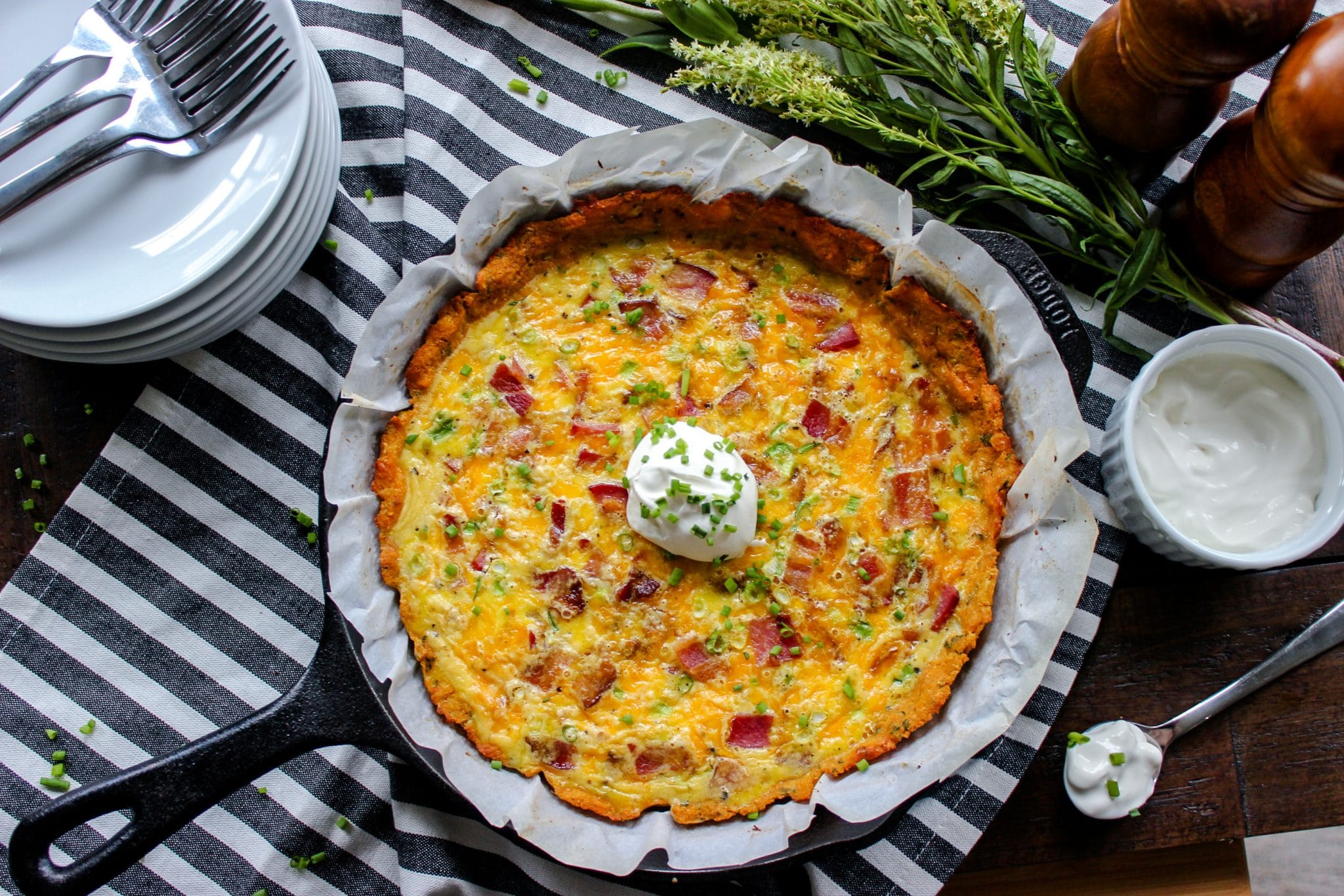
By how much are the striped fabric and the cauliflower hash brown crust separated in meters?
0.38

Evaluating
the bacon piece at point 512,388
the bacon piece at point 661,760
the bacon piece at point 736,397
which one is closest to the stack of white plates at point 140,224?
the bacon piece at point 512,388

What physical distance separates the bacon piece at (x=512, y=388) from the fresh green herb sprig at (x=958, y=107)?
0.91 meters

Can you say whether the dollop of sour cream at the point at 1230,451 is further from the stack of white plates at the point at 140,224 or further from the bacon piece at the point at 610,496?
the stack of white plates at the point at 140,224

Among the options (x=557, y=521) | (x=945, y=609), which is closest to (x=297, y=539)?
(x=557, y=521)

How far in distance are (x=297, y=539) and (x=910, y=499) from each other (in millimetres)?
1720

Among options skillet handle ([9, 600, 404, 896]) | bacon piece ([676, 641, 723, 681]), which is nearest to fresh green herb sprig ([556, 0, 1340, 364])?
bacon piece ([676, 641, 723, 681])

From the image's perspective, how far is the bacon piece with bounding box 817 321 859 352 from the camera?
2572 mm

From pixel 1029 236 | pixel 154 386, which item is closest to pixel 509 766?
pixel 154 386

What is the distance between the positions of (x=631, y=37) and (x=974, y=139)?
1050 mm

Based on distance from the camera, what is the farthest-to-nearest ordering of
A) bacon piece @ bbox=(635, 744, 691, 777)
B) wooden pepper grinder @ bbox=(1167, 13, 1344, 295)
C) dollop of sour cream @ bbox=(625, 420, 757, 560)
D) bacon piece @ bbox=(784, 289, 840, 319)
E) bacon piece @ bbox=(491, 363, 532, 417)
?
bacon piece @ bbox=(784, 289, 840, 319), bacon piece @ bbox=(491, 363, 532, 417), bacon piece @ bbox=(635, 744, 691, 777), dollop of sour cream @ bbox=(625, 420, 757, 560), wooden pepper grinder @ bbox=(1167, 13, 1344, 295)

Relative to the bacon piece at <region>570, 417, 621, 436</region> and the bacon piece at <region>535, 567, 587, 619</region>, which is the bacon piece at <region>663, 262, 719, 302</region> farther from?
the bacon piece at <region>535, 567, 587, 619</region>

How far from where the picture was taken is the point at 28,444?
9.23ft

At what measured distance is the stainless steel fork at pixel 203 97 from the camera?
242 cm

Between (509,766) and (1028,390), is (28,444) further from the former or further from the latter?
(1028,390)
